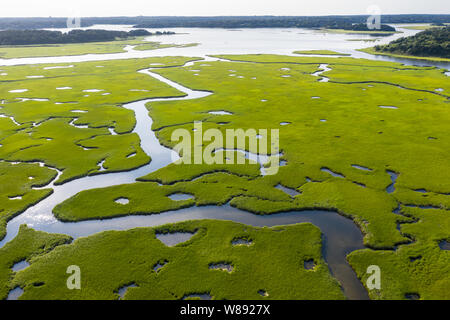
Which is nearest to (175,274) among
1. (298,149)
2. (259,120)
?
(298,149)

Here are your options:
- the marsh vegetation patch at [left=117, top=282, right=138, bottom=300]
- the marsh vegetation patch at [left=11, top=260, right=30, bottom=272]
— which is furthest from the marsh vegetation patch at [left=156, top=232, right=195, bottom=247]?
the marsh vegetation patch at [left=11, top=260, right=30, bottom=272]

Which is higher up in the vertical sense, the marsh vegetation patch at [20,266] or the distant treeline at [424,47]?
the distant treeline at [424,47]

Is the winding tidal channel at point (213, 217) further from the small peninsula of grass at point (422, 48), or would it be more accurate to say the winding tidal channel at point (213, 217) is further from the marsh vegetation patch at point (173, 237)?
the small peninsula of grass at point (422, 48)

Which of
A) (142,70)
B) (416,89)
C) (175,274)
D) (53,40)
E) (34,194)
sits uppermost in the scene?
(53,40)

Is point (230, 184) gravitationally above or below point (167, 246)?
above

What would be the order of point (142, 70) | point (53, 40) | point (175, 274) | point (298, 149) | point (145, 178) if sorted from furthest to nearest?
point (53, 40) < point (142, 70) < point (298, 149) < point (145, 178) < point (175, 274)

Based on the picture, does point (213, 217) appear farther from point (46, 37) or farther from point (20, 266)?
point (46, 37)

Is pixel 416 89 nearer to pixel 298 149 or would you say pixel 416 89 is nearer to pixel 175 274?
pixel 298 149

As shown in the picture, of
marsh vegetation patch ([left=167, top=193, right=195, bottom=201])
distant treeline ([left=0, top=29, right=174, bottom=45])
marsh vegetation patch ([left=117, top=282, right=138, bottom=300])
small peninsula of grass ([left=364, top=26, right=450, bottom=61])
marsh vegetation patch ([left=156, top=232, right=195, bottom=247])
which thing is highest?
distant treeline ([left=0, top=29, right=174, bottom=45])

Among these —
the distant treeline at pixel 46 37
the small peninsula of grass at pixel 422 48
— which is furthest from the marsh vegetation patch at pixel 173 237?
the distant treeline at pixel 46 37

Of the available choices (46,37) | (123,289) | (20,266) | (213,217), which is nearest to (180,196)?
(213,217)

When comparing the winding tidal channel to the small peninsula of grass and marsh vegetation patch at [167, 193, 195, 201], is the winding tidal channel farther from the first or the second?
the small peninsula of grass
